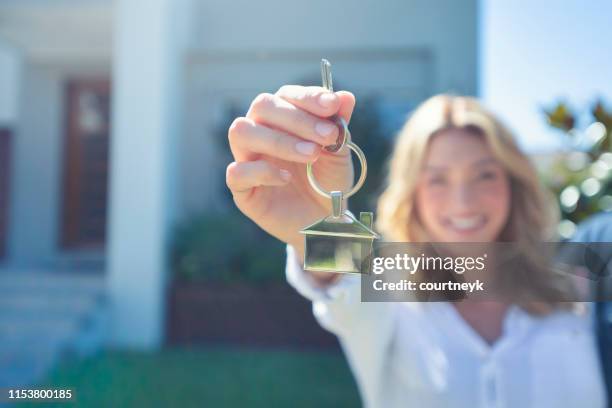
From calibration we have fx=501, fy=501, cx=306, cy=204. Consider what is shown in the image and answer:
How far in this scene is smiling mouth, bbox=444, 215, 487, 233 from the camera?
0.93 meters

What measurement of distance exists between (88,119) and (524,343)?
667 centimetres

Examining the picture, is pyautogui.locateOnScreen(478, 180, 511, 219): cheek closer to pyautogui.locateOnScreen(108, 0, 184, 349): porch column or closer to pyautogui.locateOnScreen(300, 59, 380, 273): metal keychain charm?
pyautogui.locateOnScreen(300, 59, 380, 273): metal keychain charm

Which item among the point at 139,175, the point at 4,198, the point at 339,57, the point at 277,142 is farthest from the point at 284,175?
the point at 4,198

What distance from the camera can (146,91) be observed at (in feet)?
16.4

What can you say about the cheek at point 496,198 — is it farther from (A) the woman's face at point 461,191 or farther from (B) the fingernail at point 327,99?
(B) the fingernail at point 327,99

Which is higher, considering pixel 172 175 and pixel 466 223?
pixel 172 175

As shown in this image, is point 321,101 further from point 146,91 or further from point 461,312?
point 146,91

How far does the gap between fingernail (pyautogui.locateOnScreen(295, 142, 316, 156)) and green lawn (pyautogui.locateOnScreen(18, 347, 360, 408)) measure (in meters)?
2.79

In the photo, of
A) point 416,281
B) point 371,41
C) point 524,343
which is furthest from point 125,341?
point 416,281

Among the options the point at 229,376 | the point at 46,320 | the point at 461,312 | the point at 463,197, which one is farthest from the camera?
the point at 46,320

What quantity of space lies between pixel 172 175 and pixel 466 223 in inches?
192

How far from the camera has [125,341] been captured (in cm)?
514

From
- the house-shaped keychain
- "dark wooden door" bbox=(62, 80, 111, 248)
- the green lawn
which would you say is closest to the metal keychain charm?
the house-shaped keychain

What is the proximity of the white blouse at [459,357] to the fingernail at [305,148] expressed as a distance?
65 cm
